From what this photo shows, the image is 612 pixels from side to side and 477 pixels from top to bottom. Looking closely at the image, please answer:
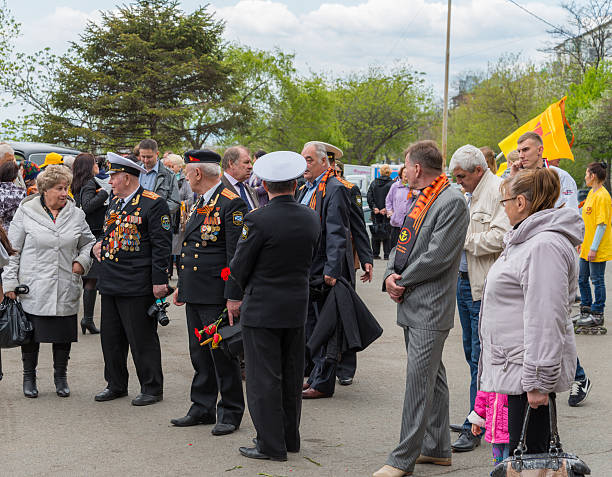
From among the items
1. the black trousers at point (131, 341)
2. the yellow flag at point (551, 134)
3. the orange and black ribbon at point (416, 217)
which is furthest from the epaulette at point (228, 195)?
the yellow flag at point (551, 134)

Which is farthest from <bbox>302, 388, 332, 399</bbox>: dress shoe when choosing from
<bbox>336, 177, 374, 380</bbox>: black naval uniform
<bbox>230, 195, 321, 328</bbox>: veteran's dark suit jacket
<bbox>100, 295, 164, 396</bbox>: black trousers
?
<bbox>230, 195, 321, 328</bbox>: veteran's dark suit jacket

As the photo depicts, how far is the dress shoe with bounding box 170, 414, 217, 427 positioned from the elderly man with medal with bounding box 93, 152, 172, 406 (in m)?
0.64

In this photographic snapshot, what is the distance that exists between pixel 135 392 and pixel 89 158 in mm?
3394

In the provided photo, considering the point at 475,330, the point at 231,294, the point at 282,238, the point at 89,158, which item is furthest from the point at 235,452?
the point at 89,158

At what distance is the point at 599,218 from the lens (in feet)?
30.3

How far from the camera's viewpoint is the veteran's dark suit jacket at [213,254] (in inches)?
213

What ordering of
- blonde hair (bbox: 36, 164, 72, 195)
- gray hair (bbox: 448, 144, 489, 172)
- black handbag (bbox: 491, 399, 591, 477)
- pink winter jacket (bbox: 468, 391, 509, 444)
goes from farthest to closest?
blonde hair (bbox: 36, 164, 72, 195), gray hair (bbox: 448, 144, 489, 172), pink winter jacket (bbox: 468, 391, 509, 444), black handbag (bbox: 491, 399, 591, 477)

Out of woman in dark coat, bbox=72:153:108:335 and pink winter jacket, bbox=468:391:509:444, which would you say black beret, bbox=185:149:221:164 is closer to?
pink winter jacket, bbox=468:391:509:444

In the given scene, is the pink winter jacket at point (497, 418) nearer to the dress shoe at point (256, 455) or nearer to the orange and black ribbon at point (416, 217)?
the orange and black ribbon at point (416, 217)

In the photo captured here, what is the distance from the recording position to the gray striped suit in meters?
4.45

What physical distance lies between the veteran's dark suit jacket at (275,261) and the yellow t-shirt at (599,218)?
5592mm

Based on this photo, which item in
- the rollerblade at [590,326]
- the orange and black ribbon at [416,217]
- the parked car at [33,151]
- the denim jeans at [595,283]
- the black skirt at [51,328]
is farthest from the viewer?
the parked car at [33,151]

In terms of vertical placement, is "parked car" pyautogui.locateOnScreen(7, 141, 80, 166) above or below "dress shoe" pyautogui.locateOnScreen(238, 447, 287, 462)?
above

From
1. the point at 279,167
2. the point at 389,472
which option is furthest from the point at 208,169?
the point at 389,472
